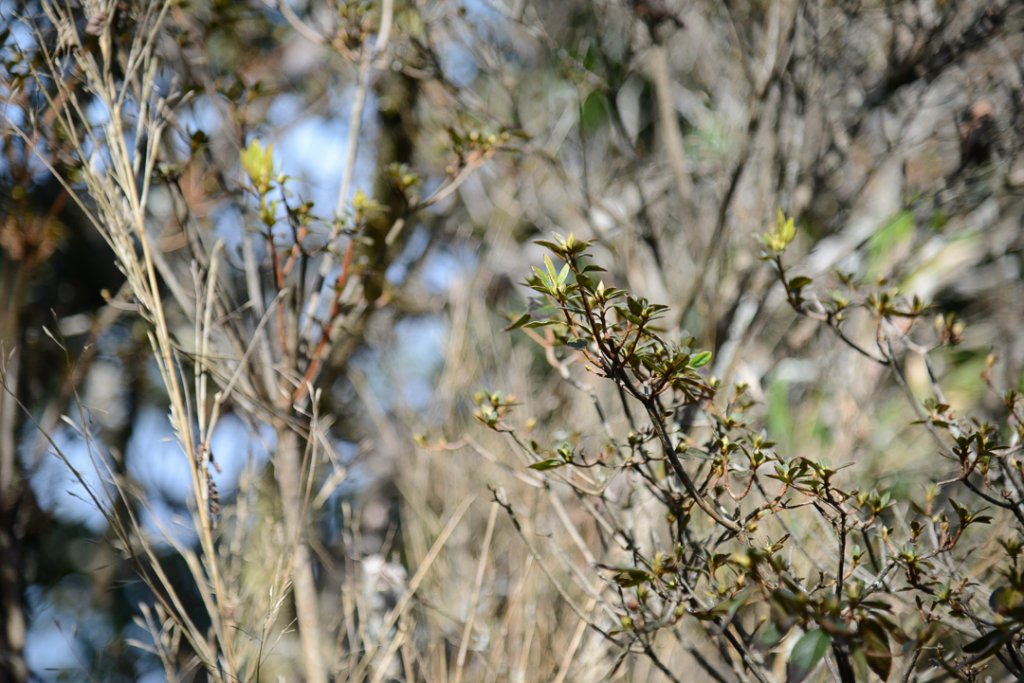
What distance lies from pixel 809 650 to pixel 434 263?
3398mm

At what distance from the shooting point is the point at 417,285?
176 inches

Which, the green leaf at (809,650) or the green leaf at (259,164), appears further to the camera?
the green leaf at (259,164)

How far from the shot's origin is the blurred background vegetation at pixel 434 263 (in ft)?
6.29

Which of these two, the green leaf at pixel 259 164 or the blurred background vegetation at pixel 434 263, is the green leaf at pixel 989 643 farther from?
the green leaf at pixel 259 164

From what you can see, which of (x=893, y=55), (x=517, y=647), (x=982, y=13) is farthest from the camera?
(x=893, y=55)

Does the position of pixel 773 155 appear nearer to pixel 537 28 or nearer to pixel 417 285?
pixel 537 28

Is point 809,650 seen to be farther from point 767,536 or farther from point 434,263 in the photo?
point 434,263

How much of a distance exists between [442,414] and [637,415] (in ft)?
3.85

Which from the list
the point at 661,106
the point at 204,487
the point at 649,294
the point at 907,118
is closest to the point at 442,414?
the point at 649,294

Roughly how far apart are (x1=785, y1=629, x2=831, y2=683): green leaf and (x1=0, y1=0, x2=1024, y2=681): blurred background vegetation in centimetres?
33

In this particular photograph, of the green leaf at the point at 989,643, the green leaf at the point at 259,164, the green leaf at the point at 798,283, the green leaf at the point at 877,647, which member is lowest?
the green leaf at the point at 877,647

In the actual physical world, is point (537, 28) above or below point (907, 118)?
below

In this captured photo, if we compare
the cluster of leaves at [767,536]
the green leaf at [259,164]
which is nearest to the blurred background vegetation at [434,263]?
the green leaf at [259,164]

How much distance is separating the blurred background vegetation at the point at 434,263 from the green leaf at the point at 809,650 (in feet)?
1.09
